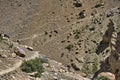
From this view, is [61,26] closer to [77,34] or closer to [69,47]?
[77,34]

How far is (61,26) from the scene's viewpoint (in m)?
127

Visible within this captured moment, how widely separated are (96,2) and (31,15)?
15.8 m

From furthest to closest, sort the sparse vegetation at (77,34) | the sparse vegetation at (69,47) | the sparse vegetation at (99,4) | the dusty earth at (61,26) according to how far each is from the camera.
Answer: the sparse vegetation at (99,4)
the sparse vegetation at (77,34)
the sparse vegetation at (69,47)
the dusty earth at (61,26)

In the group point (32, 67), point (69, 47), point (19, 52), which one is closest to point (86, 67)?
point (69, 47)

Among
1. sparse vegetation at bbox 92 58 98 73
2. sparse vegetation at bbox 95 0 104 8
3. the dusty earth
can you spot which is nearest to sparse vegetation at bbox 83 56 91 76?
the dusty earth

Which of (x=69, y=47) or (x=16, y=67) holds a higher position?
(x=16, y=67)

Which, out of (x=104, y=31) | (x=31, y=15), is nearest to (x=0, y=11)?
(x=31, y=15)

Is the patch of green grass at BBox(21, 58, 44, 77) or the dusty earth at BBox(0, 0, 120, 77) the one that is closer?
the patch of green grass at BBox(21, 58, 44, 77)

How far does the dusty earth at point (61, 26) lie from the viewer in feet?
389

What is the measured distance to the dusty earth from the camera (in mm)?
118562

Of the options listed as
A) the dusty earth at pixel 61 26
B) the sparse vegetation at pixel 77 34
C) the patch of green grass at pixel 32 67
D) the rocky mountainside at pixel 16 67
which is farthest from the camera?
the sparse vegetation at pixel 77 34

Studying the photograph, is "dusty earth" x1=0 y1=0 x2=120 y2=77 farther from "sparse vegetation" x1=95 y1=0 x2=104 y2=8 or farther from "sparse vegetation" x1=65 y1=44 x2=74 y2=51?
"sparse vegetation" x1=95 y1=0 x2=104 y2=8

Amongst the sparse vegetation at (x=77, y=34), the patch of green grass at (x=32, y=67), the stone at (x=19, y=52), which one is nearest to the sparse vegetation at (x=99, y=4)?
the sparse vegetation at (x=77, y=34)

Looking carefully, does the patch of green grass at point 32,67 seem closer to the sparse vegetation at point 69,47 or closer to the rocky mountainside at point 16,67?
the rocky mountainside at point 16,67
